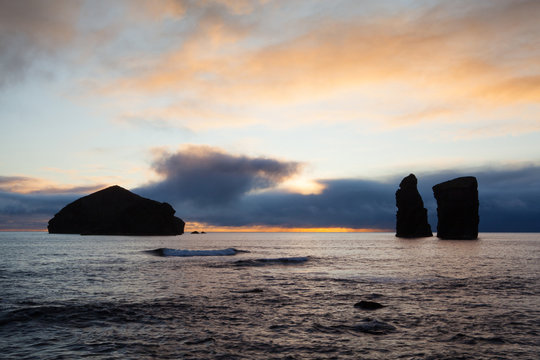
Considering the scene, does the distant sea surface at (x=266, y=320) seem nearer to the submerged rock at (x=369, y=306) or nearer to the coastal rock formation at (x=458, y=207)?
the submerged rock at (x=369, y=306)

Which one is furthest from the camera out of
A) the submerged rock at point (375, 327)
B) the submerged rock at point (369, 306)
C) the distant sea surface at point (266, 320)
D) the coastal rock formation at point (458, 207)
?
the coastal rock formation at point (458, 207)

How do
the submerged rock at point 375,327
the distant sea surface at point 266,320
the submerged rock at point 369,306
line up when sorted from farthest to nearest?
the submerged rock at point 369,306
the submerged rock at point 375,327
the distant sea surface at point 266,320

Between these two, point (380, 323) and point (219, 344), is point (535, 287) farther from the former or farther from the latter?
point (219, 344)

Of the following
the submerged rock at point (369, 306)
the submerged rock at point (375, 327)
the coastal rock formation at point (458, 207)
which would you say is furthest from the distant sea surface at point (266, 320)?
the coastal rock formation at point (458, 207)

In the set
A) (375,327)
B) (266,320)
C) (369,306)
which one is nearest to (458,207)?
(369,306)

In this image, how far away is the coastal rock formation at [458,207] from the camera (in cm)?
17050

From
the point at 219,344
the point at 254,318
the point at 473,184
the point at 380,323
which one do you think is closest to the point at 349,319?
the point at 380,323

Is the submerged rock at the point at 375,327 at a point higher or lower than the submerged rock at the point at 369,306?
higher

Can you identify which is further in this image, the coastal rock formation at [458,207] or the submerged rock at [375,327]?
the coastal rock formation at [458,207]

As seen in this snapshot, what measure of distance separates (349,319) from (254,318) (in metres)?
5.48

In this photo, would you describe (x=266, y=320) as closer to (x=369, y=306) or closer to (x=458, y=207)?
(x=369, y=306)

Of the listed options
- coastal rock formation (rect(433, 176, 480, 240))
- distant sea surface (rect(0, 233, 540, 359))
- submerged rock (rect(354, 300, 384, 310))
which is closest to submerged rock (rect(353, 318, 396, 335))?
distant sea surface (rect(0, 233, 540, 359))

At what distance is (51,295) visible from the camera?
92.8 feet

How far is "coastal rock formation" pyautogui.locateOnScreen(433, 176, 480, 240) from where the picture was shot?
170500 mm
